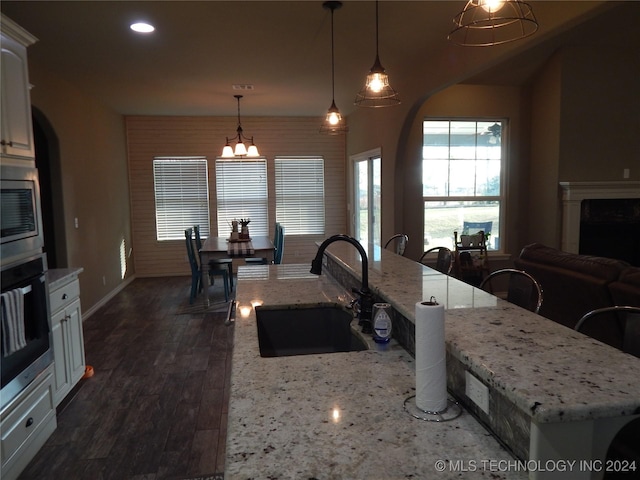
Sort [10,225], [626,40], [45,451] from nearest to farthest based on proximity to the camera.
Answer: [10,225], [45,451], [626,40]

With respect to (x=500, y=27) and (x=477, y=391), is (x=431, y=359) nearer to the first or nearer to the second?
(x=477, y=391)

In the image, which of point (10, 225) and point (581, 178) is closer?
point (10, 225)

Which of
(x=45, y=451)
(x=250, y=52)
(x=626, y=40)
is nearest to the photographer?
(x=45, y=451)

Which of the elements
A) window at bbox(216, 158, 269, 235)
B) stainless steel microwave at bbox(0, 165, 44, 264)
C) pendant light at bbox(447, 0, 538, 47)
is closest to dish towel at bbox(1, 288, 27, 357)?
stainless steel microwave at bbox(0, 165, 44, 264)

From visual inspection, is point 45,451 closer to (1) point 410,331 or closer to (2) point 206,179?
(1) point 410,331

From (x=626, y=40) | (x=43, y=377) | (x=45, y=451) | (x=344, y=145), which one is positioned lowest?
(x=45, y=451)

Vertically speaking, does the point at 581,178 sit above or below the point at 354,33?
below

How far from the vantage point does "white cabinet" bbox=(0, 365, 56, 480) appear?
228 centimetres

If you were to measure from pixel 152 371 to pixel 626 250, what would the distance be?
227 inches

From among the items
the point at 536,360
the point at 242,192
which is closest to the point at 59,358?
the point at 536,360

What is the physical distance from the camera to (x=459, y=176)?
6371 millimetres

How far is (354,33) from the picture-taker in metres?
3.81

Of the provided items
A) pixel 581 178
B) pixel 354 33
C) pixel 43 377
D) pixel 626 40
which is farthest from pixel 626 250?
pixel 43 377

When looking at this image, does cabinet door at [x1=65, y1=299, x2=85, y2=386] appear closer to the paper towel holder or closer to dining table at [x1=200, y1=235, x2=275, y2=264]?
dining table at [x1=200, y1=235, x2=275, y2=264]
